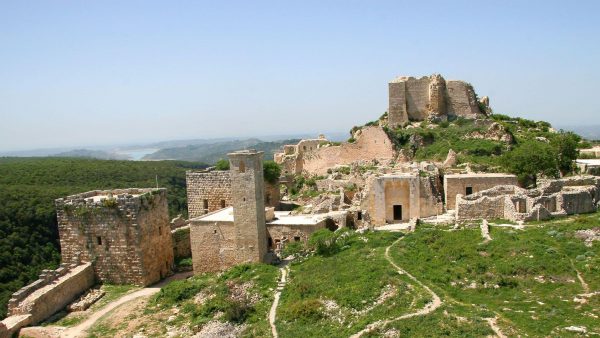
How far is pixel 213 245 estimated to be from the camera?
21.4 metres

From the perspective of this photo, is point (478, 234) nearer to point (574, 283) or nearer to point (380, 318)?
point (574, 283)

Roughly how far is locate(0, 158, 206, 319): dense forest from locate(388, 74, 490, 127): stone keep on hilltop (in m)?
19.1

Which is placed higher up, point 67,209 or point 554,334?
point 67,209

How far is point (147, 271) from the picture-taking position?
21.0 meters

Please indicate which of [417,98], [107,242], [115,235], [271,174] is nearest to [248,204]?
[115,235]

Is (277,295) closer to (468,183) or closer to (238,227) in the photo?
(238,227)

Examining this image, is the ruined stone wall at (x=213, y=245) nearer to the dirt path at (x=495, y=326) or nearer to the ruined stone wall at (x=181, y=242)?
the ruined stone wall at (x=181, y=242)

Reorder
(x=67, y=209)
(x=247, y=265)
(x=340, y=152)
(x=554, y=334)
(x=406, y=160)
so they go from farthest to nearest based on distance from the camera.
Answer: (x=340, y=152) → (x=406, y=160) → (x=67, y=209) → (x=247, y=265) → (x=554, y=334)

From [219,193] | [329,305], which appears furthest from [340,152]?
[329,305]

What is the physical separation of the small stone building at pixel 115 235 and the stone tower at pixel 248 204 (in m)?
3.86

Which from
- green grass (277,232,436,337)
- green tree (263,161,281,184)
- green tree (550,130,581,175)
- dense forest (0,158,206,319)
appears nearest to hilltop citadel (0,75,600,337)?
green tree (550,130,581,175)

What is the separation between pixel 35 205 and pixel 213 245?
2888 centimetres

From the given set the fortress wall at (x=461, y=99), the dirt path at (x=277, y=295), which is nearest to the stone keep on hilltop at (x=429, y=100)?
the fortress wall at (x=461, y=99)

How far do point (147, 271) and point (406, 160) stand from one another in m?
18.7
